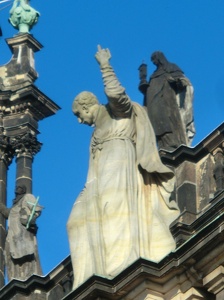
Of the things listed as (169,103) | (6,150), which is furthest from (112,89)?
(6,150)

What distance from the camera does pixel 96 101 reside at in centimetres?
2994

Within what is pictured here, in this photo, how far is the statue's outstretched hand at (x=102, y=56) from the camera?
96.9ft

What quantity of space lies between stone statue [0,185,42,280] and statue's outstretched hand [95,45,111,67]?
4117 millimetres

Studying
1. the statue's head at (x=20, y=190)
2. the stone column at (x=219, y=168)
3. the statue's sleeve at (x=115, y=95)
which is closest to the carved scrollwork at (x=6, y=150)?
the statue's head at (x=20, y=190)

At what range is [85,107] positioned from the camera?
29891mm

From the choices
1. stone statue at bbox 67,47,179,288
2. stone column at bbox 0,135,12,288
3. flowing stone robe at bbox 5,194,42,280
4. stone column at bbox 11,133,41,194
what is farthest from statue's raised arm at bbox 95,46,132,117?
stone column at bbox 11,133,41,194

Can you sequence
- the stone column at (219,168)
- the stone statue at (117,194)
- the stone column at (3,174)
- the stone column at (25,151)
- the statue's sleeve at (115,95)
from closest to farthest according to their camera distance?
the stone column at (219,168), the stone statue at (117,194), the statue's sleeve at (115,95), the stone column at (3,174), the stone column at (25,151)

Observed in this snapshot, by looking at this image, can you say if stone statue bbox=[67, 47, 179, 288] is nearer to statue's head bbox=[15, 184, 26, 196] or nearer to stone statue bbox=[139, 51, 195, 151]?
stone statue bbox=[139, 51, 195, 151]

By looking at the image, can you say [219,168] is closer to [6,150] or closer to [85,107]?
[85,107]

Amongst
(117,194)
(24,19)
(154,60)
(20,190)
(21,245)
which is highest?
(24,19)

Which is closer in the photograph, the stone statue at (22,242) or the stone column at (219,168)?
the stone column at (219,168)

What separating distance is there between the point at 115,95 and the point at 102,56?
0.59m

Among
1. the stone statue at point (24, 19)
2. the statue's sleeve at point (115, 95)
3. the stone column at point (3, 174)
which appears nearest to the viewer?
the statue's sleeve at point (115, 95)

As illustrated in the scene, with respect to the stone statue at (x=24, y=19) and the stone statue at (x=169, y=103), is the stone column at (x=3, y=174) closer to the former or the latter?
the stone statue at (x=24, y=19)
